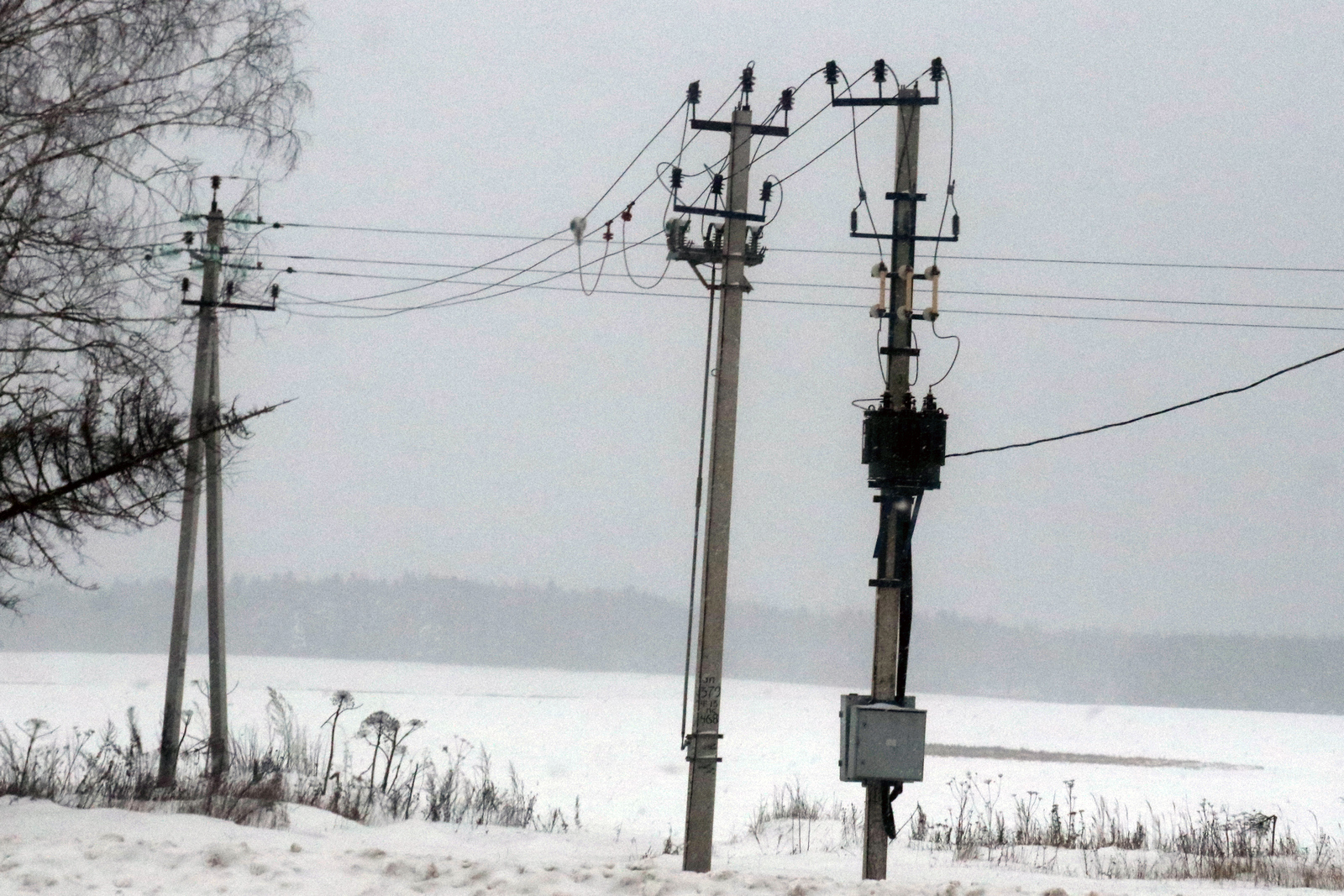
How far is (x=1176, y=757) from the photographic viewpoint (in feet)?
139

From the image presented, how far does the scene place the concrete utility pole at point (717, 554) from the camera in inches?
440

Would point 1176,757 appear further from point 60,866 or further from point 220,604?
point 60,866

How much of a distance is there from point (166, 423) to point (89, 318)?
236cm

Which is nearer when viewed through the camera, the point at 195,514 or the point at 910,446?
the point at 910,446

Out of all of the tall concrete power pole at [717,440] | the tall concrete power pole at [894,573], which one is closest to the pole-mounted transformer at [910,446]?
the tall concrete power pole at [894,573]

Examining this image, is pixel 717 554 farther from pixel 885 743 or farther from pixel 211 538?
pixel 211 538

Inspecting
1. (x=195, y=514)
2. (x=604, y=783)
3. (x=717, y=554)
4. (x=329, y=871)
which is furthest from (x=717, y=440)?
(x=604, y=783)

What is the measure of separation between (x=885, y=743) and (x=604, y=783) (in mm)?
16039

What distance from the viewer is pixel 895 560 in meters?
10.7

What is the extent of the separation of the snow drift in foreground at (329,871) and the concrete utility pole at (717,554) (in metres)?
0.59

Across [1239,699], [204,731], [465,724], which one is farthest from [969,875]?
[1239,699]

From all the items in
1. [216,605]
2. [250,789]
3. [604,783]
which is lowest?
[604,783]

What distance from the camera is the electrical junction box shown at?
10.3 meters

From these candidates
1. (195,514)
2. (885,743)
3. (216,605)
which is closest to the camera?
(885,743)
